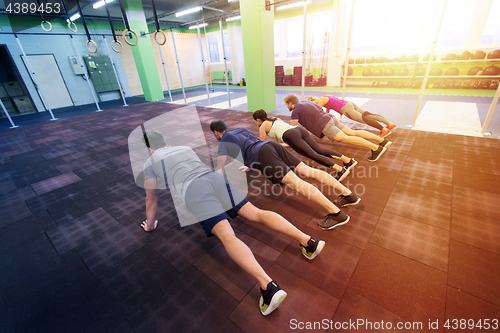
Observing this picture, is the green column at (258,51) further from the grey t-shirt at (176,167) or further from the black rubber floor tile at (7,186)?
the black rubber floor tile at (7,186)

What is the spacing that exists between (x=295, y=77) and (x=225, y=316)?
11776 mm

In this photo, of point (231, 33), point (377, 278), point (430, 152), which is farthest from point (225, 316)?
point (231, 33)

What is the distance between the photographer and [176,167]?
75.2 inches

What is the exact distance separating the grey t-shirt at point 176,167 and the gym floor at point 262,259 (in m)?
0.68

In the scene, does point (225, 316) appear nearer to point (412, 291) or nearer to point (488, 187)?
point (412, 291)

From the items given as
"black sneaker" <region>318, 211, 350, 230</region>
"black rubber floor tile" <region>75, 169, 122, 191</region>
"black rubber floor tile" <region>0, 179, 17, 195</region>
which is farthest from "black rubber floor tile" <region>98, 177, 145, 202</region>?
"black sneaker" <region>318, 211, 350, 230</region>

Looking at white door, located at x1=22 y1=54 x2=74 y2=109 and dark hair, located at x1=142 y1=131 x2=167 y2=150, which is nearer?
dark hair, located at x1=142 y1=131 x2=167 y2=150

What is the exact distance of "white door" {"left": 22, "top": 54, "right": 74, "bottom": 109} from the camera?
9062mm

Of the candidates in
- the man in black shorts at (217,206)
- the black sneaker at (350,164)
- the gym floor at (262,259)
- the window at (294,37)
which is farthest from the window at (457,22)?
the man in black shorts at (217,206)

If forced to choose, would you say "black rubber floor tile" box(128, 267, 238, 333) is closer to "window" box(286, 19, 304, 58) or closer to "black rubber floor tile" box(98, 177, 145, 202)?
"black rubber floor tile" box(98, 177, 145, 202)

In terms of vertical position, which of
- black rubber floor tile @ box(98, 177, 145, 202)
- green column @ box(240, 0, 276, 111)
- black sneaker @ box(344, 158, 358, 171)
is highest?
green column @ box(240, 0, 276, 111)

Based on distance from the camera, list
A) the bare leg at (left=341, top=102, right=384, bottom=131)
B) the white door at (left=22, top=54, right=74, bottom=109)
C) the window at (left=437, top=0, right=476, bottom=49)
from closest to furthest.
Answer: the bare leg at (left=341, top=102, right=384, bottom=131) → the window at (left=437, top=0, right=476, bottom=49) → the white door at (left=22, top=54, right=74, bottom=109)

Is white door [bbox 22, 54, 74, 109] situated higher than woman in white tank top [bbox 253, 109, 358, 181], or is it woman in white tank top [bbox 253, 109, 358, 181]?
white door [bbox 22, 54, 74, 109]

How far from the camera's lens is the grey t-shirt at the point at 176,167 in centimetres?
184
